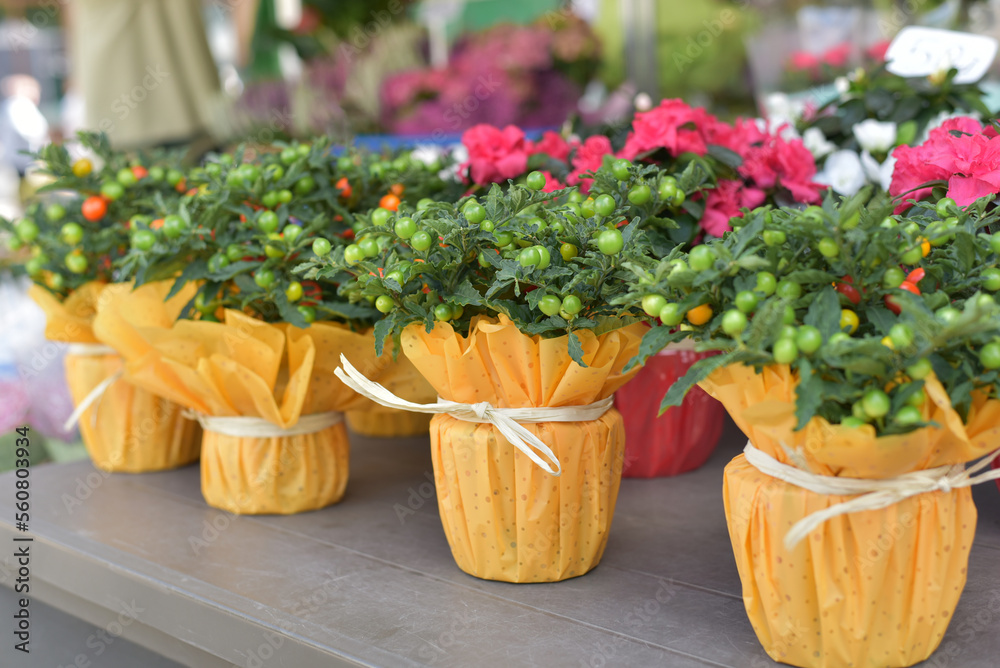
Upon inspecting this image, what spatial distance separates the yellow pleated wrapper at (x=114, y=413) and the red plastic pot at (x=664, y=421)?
735mm

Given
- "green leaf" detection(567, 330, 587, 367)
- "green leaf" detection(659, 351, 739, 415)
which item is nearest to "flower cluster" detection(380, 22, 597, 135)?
"green leaf" detection(567, 330, 587, 367)

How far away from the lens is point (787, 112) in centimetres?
161

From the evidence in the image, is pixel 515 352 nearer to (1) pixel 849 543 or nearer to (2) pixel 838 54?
(1) pixel 849 543

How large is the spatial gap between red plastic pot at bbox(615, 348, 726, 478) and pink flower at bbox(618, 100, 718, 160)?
29 centimetres

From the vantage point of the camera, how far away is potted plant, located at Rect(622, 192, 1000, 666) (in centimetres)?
69

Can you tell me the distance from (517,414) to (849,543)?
1.14 feet

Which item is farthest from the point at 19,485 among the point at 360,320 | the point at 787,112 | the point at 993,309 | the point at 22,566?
the point at 787,112

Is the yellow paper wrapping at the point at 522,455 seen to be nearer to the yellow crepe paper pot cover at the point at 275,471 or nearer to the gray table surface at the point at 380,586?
the gray table surface at the point at 380,586

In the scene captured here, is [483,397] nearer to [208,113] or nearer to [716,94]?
[716,94]

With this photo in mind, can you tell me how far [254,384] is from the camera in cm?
113

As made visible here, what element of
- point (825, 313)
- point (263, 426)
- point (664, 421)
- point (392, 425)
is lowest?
point (392, 425)

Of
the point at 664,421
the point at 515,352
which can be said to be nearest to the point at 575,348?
the point at 515,352

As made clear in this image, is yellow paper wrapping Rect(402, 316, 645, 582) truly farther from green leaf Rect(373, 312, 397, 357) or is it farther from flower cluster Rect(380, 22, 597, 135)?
flower cluster Rect(380, 22, 597, 135)

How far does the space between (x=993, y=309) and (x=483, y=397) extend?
493 millimetres
